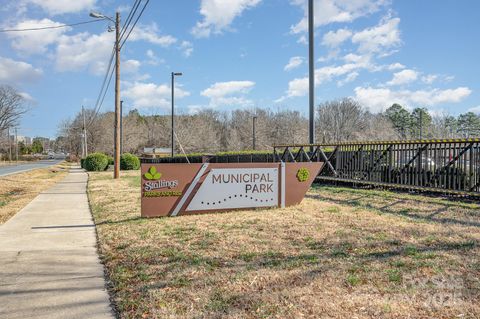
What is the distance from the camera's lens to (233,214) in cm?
824

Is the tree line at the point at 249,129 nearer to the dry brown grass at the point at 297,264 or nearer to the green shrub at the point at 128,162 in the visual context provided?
the green shrub at the point at 128,162

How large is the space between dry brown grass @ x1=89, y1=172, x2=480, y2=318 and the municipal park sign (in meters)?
0.39

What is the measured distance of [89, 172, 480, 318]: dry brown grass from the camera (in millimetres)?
3436

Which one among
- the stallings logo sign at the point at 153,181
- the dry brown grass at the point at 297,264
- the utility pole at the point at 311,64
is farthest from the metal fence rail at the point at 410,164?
the stallings logo sign at the point at 153,181

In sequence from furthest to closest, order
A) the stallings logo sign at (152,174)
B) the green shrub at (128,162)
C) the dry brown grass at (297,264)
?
1. the green shrub at (128,162)
2. the stallings logo sign at (152,174)
3. the dry brown grass at (297,264)

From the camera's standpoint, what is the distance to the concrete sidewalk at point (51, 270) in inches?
139

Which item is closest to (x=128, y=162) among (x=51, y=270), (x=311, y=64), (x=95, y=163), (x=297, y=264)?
(x=95, y=163)

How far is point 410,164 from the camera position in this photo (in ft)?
37.4

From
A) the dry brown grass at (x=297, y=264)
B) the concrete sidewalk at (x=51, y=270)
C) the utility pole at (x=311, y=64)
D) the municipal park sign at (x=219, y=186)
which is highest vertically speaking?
the utility pole at (x=311, y=64)

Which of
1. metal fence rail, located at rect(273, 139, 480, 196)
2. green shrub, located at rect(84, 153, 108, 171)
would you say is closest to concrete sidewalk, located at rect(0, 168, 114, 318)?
metal fence rail, located at rect(273, 139, 480, 196)

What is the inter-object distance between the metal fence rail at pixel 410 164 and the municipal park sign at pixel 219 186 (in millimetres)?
3574

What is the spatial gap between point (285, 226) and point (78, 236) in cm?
346

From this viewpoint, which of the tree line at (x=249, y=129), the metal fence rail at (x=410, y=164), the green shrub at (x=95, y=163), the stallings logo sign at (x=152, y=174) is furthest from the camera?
the tree line at (x=249, y=129)

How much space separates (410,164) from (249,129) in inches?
2460
